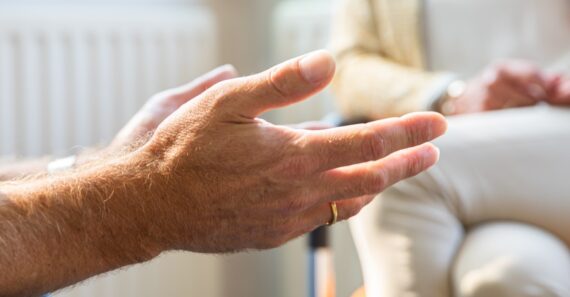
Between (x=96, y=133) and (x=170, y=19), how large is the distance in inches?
13.6

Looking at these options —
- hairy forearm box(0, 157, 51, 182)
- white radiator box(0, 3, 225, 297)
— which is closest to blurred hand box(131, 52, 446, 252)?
hairy forearm box(0, 157, 51, 182)

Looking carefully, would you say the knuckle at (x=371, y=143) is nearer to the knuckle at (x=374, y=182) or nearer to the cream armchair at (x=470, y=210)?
the knuckle at (x=374, y=182)

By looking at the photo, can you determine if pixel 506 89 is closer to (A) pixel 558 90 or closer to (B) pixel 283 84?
(A) pixel 558 90

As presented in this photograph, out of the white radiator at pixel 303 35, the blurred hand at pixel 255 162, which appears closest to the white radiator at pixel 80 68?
the white radiator at pixel 303 35

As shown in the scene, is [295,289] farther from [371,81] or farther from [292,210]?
[292,210]

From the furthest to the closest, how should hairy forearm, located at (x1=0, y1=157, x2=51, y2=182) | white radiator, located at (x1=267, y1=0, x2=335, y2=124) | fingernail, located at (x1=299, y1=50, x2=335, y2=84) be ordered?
white radiator, located at (x1=267, y1=0, x2=335, y2=124)
hairy forearm, located at (x1=0, y1=157, x2=51, y2=182)
fingernail, located at (x1=299, y1=50, x2=335, y2=84)

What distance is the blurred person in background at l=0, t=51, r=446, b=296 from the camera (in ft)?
2.42

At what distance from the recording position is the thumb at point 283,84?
718 mm

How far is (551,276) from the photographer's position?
2.76 ft

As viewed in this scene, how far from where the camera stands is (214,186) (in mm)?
754

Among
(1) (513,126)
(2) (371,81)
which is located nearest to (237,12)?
(2) (371,81)

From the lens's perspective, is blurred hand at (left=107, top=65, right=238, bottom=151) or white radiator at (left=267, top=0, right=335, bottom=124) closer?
blurred hand at (left=107, top=65, right=238, bottom=151)

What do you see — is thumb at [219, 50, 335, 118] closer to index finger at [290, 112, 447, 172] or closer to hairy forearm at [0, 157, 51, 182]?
index finger at [290, 112, 447, 172]

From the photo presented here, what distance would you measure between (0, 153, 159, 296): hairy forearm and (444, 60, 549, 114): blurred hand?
0.67 metres
